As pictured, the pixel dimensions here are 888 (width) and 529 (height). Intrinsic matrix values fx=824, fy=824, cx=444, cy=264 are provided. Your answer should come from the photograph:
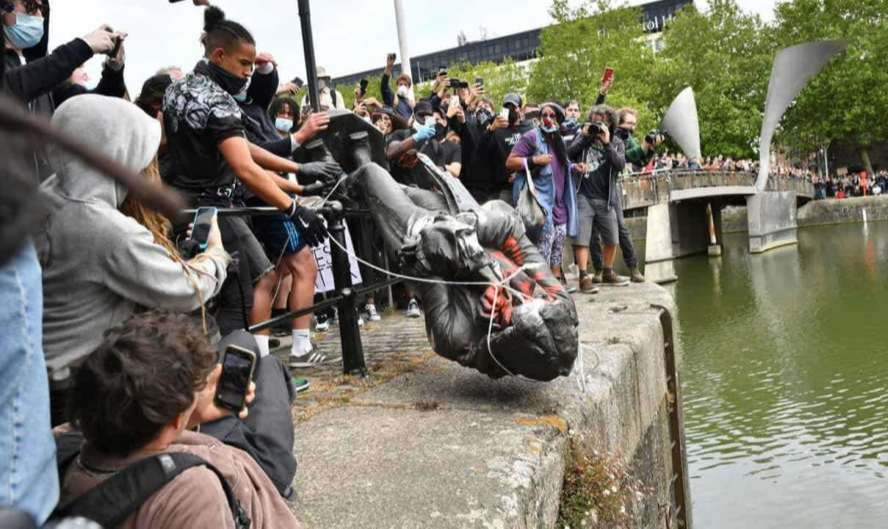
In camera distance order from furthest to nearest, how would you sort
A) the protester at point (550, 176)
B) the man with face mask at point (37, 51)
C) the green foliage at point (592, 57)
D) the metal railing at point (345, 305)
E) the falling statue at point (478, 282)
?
the green foliage at point (592, 57) < the protester at point (550, 176) < the metal railing at point (345, 305) < the falling statue at point (478, 282) < the man with face mask at point (37, 51)

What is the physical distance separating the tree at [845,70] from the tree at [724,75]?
5.29ft

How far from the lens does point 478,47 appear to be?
91.9 metres

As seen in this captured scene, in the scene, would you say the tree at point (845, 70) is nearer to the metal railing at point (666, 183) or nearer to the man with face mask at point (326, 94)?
the metal railing at point (666, 183)

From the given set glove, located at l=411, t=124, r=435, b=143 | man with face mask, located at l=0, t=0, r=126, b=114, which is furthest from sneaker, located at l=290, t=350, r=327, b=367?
man with face mask, located at l=0, t=0, r=126, b=114

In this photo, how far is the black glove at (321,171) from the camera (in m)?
3.99

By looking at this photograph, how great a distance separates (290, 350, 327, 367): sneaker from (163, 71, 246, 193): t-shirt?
126 cm

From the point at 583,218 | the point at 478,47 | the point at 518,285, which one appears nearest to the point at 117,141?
the point at 518,285

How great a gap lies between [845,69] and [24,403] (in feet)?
143

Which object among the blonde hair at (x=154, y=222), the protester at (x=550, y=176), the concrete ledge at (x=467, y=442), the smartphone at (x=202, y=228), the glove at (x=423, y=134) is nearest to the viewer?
the blonde hair at (x=154, y=222)

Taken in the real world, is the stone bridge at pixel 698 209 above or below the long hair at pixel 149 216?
below

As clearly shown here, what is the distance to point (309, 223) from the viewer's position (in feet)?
11.8

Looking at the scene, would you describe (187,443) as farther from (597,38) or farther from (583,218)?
(597,38)

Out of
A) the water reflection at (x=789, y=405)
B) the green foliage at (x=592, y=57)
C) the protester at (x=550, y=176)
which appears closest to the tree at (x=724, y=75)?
the green foliage at (x=592, y=57)

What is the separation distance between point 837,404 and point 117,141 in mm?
7960
